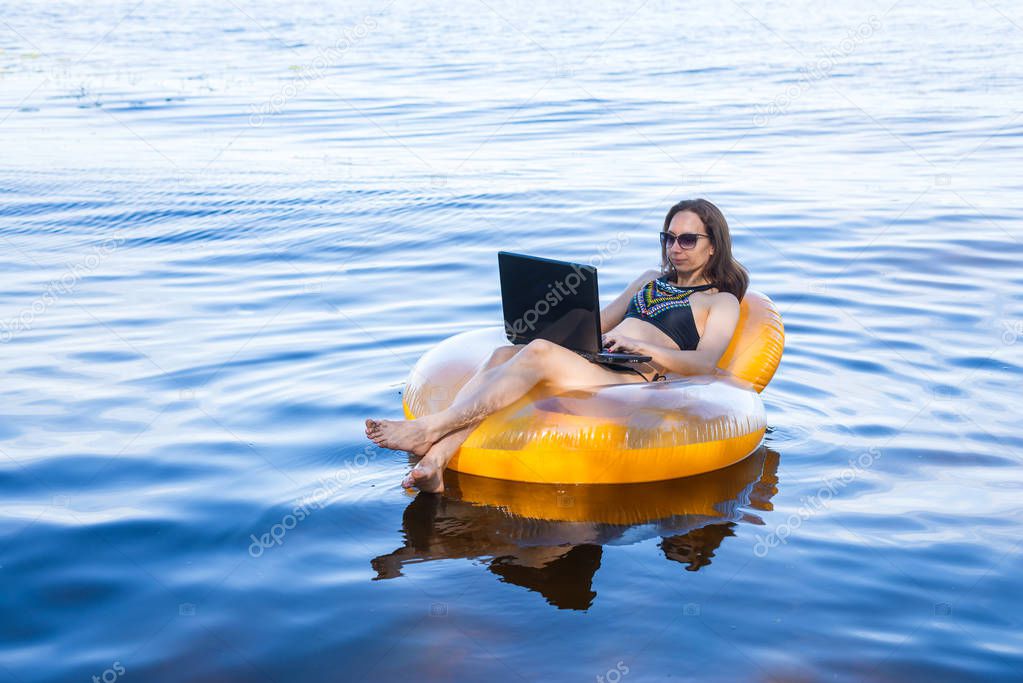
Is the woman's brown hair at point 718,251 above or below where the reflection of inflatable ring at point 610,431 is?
above

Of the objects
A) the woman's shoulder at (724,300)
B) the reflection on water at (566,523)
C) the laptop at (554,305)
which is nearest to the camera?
the reflection on water at (566,523)

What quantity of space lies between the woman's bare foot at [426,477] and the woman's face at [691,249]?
1.67m

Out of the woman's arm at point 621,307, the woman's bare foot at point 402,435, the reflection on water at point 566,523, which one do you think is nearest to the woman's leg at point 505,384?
the woman's bare foot at point 402,435

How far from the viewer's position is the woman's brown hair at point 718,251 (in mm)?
5426

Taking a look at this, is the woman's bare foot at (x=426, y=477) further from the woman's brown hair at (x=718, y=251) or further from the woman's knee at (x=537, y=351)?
the woman's brown hair at (x=718, y=251)

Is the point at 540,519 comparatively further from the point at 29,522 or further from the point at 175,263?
the point at 175,263

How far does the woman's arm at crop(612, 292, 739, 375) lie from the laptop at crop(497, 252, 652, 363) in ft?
0.45

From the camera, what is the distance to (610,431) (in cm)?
484

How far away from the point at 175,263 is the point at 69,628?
20.0ft

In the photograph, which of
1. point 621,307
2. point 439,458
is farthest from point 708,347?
point 439,458

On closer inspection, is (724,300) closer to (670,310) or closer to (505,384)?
(670,310)

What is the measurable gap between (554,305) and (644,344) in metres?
0.51

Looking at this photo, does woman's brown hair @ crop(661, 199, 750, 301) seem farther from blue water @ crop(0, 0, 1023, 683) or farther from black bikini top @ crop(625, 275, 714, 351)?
blue water @ crop(0, 0, 1023, 683)

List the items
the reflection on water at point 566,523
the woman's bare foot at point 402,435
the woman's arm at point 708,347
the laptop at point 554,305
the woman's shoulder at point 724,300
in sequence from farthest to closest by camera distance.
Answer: the woman's shoulder at point 724,300 → the woman's arm at point 708,347 → the laptop at point 554,305 → the woman's bare foot at point 402,435 → the reflection on water at point 566,523
